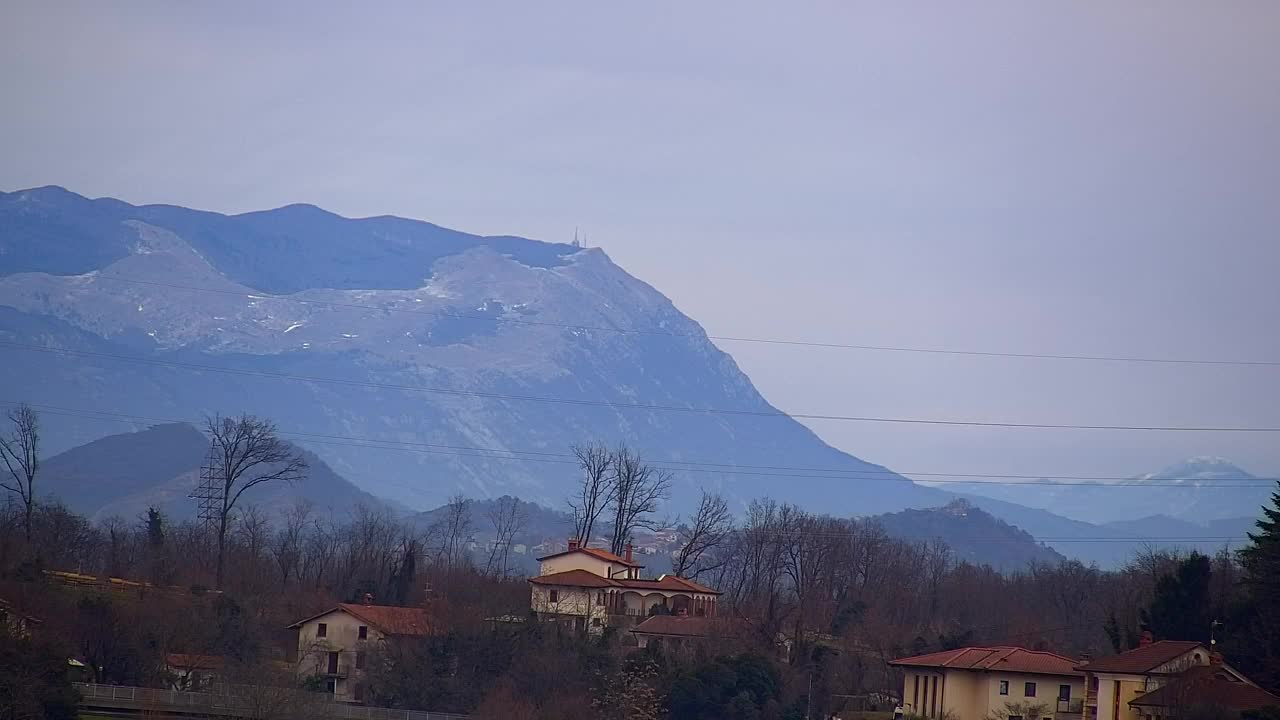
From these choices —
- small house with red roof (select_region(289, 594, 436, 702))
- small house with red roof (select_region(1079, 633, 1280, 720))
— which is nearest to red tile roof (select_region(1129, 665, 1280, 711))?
small house with red roof (select_region(1079, 633, 1280, 720))

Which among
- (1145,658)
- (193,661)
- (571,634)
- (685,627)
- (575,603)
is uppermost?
(1145,658)

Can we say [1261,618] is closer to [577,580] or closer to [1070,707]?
[1070,707]

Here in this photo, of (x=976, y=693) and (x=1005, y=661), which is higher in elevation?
(x=1005, y=661)

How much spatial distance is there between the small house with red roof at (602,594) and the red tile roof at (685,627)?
2.03m

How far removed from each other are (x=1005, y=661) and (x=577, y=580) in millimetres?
32702

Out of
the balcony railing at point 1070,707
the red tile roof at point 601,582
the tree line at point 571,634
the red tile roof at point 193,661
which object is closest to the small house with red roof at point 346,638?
the tree line at point 571,634

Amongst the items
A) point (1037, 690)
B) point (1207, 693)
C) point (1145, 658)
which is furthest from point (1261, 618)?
point (1037, 690)

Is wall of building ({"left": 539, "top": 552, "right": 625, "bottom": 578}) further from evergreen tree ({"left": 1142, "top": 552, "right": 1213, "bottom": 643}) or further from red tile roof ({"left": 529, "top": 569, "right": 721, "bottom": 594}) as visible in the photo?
evergreen tree ({"left": 1142, "top": 552, "right": 1213, "bottom": 643})

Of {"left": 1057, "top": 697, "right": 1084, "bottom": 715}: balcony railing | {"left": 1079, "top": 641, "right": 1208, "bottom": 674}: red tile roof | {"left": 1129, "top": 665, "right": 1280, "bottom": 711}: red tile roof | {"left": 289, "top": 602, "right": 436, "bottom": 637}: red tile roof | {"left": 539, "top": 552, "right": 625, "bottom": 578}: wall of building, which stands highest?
{"left": 539, "top": 552, "right": 625, "bottom": 578}: wall of building

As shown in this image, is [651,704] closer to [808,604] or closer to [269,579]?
[808,604]

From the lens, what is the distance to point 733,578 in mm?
138125

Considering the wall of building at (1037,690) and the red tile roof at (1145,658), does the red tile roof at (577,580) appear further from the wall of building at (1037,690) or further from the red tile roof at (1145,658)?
the red tile roof at (1145,658)

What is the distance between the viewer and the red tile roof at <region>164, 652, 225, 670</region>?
3056 inches

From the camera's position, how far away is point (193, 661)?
7831cm
